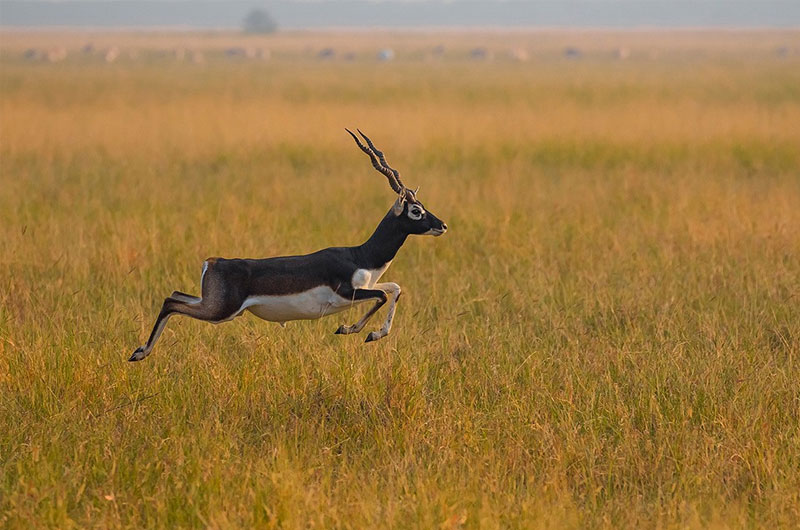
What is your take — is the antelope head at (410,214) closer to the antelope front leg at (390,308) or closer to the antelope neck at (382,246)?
the antelope neck at (382,246)

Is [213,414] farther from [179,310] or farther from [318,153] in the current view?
[318,153]

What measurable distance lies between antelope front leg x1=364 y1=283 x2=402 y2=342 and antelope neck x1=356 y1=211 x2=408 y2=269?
9 centimetres

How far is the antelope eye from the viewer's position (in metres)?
4.54

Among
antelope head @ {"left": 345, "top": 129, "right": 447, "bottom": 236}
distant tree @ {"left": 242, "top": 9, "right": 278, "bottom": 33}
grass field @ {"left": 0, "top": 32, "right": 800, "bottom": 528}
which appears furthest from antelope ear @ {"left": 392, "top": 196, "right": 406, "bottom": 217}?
distant tree @ {"left": 242, "top": 9, "right": 278, "bottom": 33}

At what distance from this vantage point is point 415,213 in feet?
14.9

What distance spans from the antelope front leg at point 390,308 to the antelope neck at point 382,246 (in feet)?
0.31

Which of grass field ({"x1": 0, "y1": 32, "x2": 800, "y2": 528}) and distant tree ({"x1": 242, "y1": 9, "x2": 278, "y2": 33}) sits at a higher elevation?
grass field ({"x1": 0, "y1": 32, "x2": 800, "y2": 528})

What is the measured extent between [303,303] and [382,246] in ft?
1.37

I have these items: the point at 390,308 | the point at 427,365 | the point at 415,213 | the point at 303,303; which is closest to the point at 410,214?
the point at 415,213

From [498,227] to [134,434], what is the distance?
5.74 m

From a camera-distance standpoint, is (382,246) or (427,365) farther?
(427,365)

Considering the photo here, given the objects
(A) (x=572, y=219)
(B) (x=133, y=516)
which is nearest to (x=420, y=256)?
(A) (x=572, y=219)

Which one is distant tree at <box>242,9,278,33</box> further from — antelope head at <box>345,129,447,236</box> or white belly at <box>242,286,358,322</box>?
white belly at <box>242,286,358,322</box>

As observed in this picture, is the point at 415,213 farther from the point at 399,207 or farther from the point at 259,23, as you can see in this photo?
the point at 259,23
